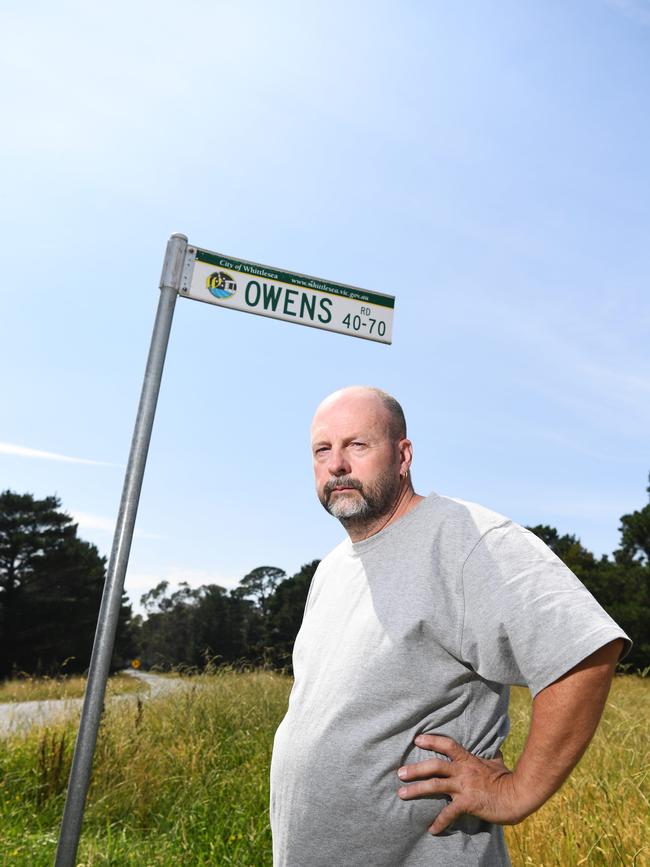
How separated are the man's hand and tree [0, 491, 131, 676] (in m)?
38.1

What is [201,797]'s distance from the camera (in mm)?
5348

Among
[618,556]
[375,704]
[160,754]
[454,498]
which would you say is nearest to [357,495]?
[454,498]

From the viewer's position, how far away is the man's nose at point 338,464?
223 centimetres

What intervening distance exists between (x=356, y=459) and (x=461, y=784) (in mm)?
899

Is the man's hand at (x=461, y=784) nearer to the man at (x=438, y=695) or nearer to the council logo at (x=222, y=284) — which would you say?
the man at (x=438, y=695)

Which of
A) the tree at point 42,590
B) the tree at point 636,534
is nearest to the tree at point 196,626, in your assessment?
the tree at point 42,590

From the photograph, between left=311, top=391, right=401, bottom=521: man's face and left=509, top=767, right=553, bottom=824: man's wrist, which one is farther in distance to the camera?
left=311, top=391, right=401, bottom=521: man's face

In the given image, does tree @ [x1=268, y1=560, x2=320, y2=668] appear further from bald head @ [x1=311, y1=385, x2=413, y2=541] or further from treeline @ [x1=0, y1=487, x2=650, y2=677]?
bald head @ [x1=311, y1=385, x2=413, y2=541]

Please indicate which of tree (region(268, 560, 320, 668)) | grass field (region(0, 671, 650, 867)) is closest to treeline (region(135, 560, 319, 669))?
tree (region(268, 560, 320, 668))

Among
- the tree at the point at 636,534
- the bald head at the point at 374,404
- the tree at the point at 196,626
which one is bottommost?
the tree at the point at 196,626

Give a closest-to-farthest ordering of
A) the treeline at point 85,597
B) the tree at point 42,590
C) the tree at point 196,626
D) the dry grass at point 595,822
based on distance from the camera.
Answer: the dry grass at point 595,822 < the treeline at point 85,597 < the tree at point 42,590 < the tree at point 196,626

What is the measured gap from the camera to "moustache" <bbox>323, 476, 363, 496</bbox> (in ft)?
7.14

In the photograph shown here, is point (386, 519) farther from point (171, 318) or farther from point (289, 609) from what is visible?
point (289, 609)

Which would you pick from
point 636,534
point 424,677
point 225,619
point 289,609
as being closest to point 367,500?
point 424,677
